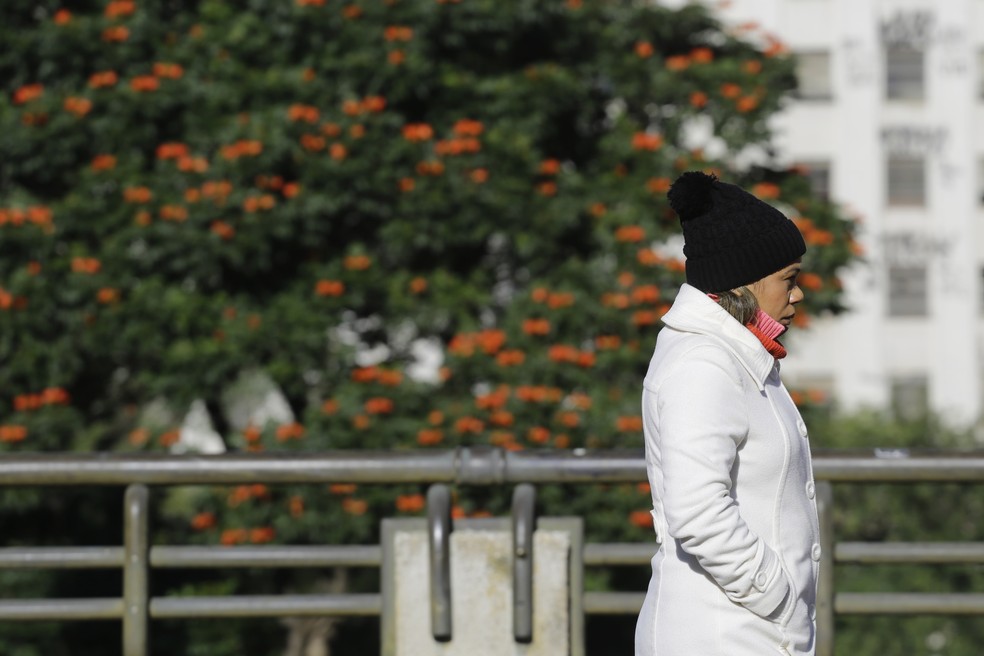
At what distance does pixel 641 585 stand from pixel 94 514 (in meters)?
3.99

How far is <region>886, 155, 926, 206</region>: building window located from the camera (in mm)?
36812

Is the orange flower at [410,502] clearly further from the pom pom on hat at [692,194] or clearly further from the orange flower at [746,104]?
the pom pom on hat at [692,194]

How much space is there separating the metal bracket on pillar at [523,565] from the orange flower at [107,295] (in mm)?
5109

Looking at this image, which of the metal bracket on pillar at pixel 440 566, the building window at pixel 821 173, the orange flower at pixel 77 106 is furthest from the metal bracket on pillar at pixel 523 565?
the building window at pixel 821 173

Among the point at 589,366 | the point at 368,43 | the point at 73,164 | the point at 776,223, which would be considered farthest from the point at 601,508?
the point at 776,223

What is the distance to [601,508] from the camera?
27.9 ft

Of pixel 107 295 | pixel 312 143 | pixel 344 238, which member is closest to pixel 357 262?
pixel 344 238

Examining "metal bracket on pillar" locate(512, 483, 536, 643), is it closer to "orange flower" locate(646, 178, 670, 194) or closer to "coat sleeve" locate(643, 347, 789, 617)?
"coat sleeve" locate(643, 347, 789, 617)

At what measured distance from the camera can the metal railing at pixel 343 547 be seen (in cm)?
421

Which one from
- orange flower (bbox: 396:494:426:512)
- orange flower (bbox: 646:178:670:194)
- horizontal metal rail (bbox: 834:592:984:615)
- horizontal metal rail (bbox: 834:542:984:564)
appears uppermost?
orange flower (bbox: 646:178:670:194)

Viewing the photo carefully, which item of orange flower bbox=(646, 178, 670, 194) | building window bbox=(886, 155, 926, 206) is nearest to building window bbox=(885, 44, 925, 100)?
building window bbox=(886, 155, 926, 206)

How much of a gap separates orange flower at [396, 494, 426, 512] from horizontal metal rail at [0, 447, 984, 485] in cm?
392

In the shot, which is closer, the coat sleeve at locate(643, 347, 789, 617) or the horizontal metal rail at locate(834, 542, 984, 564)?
the coat sleeve at locate(643, 347, 789, 617)

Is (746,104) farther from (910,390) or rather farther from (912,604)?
(910,390)
